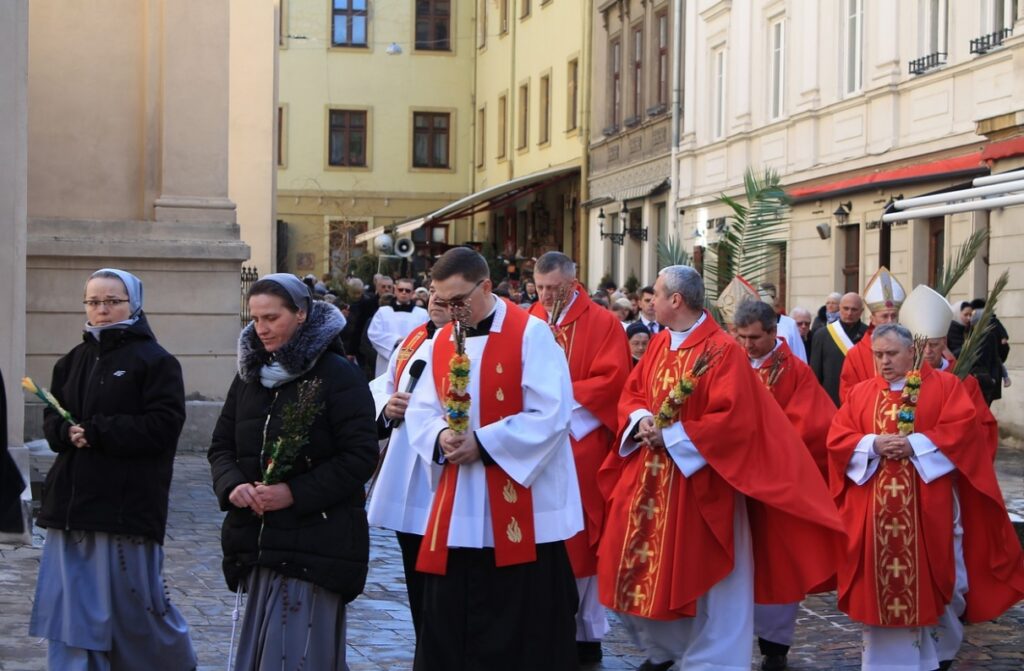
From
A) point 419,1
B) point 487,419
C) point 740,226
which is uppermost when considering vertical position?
point 419,1

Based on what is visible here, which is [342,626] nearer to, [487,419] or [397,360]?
[487,419]

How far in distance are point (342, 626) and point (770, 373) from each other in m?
3.69

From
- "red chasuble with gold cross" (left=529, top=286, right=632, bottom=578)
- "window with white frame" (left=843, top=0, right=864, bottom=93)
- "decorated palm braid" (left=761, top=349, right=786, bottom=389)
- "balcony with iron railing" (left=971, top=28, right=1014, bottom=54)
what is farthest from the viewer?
"window with white frame" (left=843, top=0, right=864, bottom=93)

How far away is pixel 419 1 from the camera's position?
4919 centimetres

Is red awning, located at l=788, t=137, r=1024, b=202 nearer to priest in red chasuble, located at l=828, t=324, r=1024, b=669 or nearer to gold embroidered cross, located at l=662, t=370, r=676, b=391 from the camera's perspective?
priest in red chasuble, located at l=828, t=324, r=1024, b=669

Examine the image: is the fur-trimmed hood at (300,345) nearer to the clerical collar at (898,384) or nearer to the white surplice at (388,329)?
the clerical collar at (898,384)

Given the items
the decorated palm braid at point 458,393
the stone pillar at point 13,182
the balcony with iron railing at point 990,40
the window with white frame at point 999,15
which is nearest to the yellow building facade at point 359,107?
the window with white frame at point 999,15

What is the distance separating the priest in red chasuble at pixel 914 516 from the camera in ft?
27.3

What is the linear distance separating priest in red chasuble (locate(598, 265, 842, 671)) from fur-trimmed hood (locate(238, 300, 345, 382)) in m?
2.23

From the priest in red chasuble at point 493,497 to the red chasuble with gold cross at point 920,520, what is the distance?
219 cm

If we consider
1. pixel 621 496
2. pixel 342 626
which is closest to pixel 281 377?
pixel 342 626

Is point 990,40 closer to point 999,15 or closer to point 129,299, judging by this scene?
point 999,15

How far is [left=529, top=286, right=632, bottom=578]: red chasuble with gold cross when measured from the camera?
8.69 m

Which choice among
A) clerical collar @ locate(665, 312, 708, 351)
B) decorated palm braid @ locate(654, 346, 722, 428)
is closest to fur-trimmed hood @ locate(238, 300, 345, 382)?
decorated palm braid @ locate(654, 346, 722, 428)
